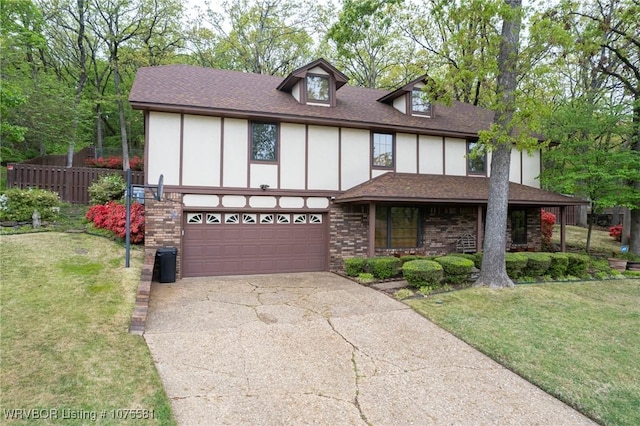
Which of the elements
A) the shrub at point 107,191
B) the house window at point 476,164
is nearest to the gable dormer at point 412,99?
the house window at point 476,164

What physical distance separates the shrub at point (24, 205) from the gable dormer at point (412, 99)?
1192 cm

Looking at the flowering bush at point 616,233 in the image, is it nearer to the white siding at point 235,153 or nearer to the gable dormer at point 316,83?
the gable dormer at point 316,83

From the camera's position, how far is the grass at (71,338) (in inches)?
145

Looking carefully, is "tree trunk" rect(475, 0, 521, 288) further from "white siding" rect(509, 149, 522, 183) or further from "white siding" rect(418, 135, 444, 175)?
"white siding" rect(509, 149, 522, 183)

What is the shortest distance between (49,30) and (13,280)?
21297mm

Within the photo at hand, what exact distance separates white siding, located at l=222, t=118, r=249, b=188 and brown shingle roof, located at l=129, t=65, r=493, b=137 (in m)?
0.36

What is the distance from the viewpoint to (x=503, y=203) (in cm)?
929

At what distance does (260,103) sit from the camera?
11.0 m

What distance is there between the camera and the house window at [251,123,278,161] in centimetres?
1064

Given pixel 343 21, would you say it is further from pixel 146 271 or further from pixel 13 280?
pixel 13 280

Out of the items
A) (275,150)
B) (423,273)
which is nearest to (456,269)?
(423,273)

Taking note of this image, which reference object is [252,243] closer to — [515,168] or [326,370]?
[326,370]

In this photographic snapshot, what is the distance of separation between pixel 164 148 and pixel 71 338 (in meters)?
6.04

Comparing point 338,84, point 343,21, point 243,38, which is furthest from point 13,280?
point 243,38
